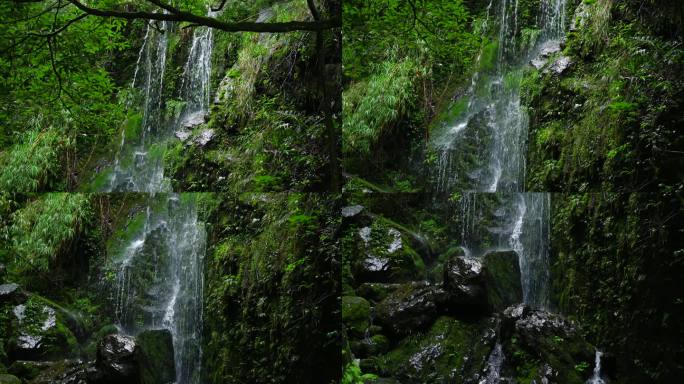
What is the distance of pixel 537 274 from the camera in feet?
8.97

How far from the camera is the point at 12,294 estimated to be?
312cm

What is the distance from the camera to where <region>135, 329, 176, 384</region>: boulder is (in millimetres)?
3146

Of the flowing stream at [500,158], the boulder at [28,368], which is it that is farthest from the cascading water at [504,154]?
the boulder at [28,368]

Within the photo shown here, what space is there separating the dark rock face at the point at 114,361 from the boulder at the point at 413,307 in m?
1.54

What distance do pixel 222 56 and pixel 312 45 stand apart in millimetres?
606

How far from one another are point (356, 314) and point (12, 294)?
2095 mm

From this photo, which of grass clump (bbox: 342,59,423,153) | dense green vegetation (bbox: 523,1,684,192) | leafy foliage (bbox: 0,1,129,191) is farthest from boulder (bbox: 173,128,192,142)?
dense green vegetation (bbox: 523,1,684,192)

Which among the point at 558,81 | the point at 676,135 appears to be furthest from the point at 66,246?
the point at 676,135

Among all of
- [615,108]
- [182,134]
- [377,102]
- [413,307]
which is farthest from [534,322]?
[182,134]

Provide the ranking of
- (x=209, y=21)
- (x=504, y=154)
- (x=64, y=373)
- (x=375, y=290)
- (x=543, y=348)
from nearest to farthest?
(x=209, y=21), (x=543, y=348), (x=504, y=154), (x=64, y=373), (x=375, y=290)

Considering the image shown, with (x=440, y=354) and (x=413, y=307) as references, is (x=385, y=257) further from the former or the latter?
(x=440, y=354)

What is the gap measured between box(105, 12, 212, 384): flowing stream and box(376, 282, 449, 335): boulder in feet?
4.07

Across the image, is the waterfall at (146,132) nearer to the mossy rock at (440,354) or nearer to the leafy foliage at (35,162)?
the leafy foliage at (35,162)

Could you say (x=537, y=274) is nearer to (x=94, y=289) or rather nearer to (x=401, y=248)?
(x=401, y=248)
